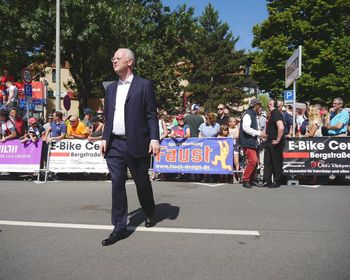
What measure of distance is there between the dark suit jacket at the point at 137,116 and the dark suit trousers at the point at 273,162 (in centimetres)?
499

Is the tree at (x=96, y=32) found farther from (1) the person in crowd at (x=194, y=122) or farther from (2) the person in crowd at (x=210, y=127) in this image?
(2) the person in crowd at (x=210, y=127)

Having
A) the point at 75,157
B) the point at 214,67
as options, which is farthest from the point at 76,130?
the point at 214,67

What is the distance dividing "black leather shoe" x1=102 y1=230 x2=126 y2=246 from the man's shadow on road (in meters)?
0.19

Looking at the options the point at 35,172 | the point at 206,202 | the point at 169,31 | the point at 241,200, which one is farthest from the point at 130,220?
the point at 169,31

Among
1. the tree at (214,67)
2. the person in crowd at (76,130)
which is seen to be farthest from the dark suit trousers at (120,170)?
the tree at (214,67)

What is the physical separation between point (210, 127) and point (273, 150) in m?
2.19

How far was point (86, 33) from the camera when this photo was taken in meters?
21.6

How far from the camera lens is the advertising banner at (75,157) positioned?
10578mm

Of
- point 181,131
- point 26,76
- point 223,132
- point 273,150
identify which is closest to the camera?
point 273,150

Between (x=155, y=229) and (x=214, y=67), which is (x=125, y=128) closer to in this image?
(x=155, y=229)

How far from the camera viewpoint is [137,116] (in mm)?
4551

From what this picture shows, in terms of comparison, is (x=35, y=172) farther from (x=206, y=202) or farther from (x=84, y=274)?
(x=84, y=274)

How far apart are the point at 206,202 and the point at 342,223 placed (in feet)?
7.45

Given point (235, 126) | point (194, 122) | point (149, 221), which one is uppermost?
point (194, 122)
